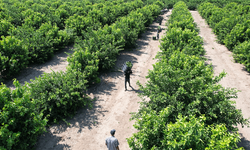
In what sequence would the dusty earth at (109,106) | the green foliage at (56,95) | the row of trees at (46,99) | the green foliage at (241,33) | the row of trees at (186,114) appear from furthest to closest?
the green foliage at (241,33) < the green foliage at (56,95) < the dusty earth at (109,106) < the row of trees at (46,99) < the row of trees at (186,114)

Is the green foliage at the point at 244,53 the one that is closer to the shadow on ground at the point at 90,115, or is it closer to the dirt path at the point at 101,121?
the dirt path at the point at 101,121

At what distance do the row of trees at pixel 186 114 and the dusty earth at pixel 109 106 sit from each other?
228 centimetres

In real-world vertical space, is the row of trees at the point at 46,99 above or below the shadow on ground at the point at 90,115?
above

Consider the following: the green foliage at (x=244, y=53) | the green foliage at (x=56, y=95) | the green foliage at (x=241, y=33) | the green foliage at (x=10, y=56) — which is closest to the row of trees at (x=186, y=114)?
the green foliage at (x=56, y=95)

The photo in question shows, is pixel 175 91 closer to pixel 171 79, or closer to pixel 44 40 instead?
pixel 171 79

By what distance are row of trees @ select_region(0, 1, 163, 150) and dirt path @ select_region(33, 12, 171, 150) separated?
Answer: 0.60m

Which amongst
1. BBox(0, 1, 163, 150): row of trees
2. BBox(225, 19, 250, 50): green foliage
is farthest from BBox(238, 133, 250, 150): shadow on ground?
BBox(225, 19, 250, 50): green foliage

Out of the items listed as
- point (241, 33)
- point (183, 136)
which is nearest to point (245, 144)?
point (183, 136)

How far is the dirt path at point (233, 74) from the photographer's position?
10052 mm

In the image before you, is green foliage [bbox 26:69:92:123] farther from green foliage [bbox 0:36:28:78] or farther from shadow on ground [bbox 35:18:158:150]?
green foliage [bbox 0:36:28:78]

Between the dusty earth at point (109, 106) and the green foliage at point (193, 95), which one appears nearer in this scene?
the green foliage at point (193, 95)

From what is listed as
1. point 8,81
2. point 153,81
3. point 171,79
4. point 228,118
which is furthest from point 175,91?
point 8,81

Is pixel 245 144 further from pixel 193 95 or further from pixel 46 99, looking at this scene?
pixel 46 99

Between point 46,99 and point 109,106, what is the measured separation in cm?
387
